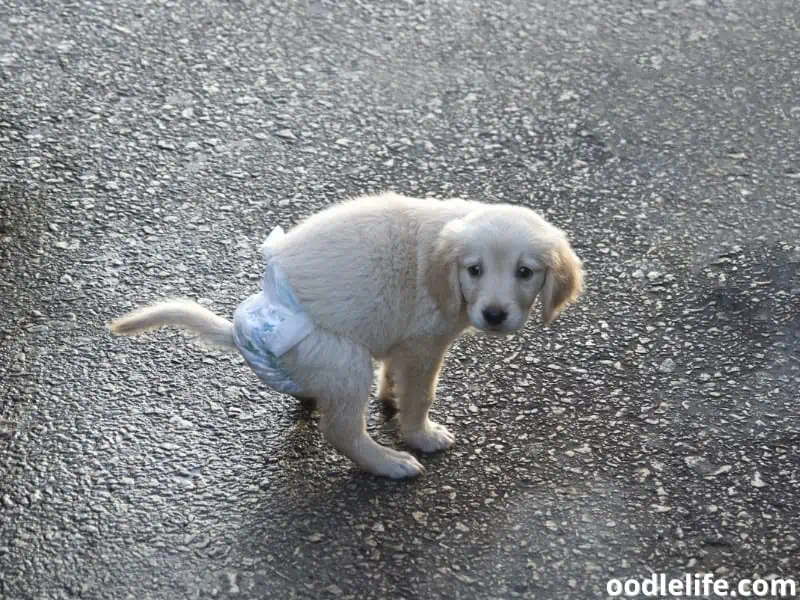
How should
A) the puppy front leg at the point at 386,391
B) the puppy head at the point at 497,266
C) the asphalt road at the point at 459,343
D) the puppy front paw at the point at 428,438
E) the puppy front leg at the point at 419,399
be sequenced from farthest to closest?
the puppy front leg at the point at 386,391 → the puppy front paw at the point at 428,438 → the puppy front leg at the point at 419,399 → the asphalt road at the point at 459,343 → the puppy head at the point at 497,266

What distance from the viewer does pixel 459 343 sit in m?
4.46

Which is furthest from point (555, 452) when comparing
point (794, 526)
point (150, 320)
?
point (150, 320)

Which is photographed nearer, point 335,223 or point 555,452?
point 335,223

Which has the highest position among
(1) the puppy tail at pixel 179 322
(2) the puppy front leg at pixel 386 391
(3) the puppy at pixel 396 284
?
(3) the puppy at pixel 396 284

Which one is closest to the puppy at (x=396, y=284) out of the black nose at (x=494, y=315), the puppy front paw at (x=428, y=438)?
the black nose at (x=494, y=315)

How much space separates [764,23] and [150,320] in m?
4.79

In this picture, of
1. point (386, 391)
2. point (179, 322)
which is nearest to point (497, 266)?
point (386, 391)

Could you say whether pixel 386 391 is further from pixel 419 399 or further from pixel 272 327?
pixel 272 327

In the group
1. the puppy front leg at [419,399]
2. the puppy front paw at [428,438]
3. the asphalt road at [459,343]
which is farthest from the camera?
the puppy front paw at [428,438]

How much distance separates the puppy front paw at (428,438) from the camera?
12.7ft

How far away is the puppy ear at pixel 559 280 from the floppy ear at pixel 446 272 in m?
0.29

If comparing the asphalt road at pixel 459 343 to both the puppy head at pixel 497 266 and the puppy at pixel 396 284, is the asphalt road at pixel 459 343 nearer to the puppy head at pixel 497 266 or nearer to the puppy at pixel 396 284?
the puppy at pixel 396 284

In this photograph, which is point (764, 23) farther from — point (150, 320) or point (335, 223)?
point (150, 320)

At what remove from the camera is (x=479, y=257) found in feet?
11.0
